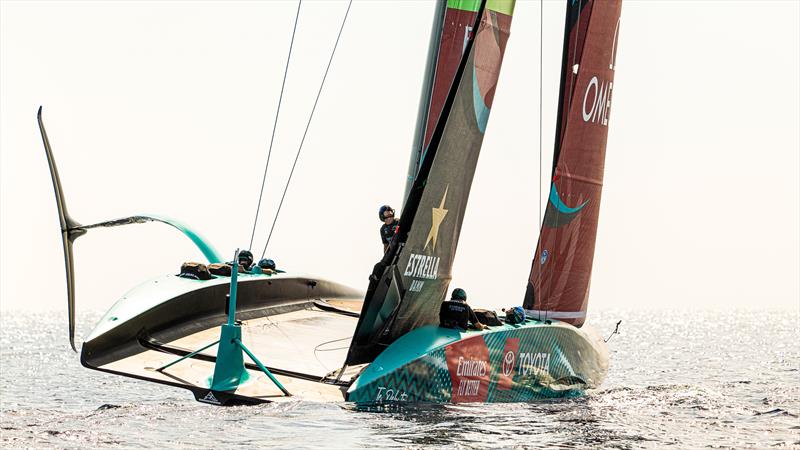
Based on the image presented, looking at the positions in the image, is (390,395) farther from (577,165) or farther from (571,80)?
(571,80)

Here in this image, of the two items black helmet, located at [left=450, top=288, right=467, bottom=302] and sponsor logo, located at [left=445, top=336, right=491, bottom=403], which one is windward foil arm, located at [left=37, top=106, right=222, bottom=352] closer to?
sponsor logo, located at [left=445, top=336, right=491, bottom=403]

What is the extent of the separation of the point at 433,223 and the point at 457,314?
0.84 meters

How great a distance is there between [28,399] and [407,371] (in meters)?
6.55

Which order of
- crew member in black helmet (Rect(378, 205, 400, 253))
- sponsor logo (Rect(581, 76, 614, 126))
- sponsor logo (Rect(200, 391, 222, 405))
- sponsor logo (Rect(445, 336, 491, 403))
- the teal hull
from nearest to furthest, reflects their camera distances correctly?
sponsor logo (Rect(200, 391, 222, 405)) → the teal hull → sponsor logo (Rect(445, 336, 491, 403)) → crew member in black helmet (Rect(378, 205, 400, 253)) → sponsor logo (Rect(581, 76, 614, 126))

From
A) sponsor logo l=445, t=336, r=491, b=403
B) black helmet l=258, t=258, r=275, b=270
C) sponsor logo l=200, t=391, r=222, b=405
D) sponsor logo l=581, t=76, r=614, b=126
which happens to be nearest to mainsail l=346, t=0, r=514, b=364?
sponsor logo l=445, t=336, r=491, b=403

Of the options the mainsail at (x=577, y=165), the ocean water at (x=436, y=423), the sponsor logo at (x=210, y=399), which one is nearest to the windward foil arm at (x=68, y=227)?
the ocean water at (x=436, y=423)

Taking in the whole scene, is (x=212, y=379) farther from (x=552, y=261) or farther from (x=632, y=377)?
(x=632, y=377)

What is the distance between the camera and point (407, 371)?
30.1 feet

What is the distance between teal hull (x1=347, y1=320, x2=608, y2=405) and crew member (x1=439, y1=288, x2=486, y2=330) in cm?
11

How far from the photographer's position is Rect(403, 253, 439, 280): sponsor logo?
387 inches

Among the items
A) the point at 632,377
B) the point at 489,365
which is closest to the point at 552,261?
the point at 489,365

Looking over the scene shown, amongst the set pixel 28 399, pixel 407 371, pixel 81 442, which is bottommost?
pixel 28 399

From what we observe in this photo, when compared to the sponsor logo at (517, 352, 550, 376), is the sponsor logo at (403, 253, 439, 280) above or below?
above

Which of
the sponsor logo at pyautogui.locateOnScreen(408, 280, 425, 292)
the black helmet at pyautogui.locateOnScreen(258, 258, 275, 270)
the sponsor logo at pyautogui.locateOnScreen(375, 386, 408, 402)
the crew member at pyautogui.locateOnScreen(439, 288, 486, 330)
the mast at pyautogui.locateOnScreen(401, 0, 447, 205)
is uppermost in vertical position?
the mast at pyautogui.locateOnScreen(401, 0, 447, 205)
